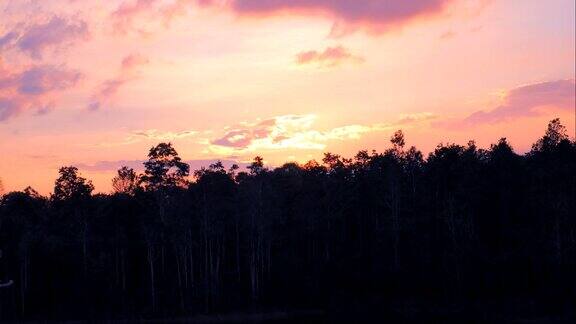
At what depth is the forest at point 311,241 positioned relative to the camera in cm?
7125

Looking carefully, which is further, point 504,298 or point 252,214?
point 252,214

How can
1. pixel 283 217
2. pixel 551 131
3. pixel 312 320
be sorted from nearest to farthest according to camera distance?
1. pixel 312 320
2. pixel 551 131
3. pixel 283 217

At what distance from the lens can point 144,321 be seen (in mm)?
67812

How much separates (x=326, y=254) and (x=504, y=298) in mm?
25424

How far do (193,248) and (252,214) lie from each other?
458 inches

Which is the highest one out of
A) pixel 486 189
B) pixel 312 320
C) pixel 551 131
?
pixel 551 131

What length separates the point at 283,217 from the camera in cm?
8800

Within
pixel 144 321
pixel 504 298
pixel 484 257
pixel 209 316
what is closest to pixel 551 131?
pixel 484 257

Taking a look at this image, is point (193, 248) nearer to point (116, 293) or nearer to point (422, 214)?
point (116, 293)

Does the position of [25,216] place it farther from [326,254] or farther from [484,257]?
[484,257]

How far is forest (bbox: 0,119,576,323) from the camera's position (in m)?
71.2

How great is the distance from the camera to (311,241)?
92.3 metres

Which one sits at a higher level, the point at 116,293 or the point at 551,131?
the point at 551,131

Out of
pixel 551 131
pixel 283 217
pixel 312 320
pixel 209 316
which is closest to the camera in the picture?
pixel 312 320
